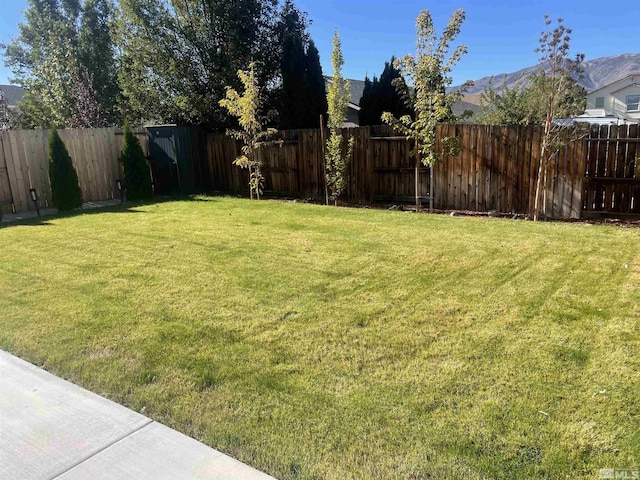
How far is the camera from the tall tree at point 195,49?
12.8 metres

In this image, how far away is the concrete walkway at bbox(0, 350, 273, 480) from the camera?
214cm

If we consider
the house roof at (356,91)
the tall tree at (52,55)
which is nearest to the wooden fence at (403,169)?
the tall tree at (52,55)

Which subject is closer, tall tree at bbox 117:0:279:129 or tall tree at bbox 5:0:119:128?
tall tree at bbox 117:0:279:129

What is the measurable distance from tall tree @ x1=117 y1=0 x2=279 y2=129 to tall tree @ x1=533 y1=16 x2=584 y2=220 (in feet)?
26.6

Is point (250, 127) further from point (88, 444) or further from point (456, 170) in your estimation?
point (88, 444)

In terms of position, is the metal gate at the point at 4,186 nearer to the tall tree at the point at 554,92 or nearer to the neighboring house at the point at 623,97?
the tall tree at the point at 554,92

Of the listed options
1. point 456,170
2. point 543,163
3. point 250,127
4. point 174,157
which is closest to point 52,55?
point 174,157

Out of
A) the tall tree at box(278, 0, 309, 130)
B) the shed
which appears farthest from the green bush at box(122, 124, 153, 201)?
the tall tree at box(278, 0, 309, 130)

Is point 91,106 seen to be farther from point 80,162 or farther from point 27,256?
point 27,256

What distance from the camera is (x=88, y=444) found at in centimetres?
236

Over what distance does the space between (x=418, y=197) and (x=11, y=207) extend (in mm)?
9122

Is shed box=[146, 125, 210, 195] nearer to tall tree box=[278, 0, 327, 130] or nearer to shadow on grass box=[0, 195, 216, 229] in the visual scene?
shadow on grass box=[0, 195, 216, 229]

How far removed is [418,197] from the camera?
30.8 feet

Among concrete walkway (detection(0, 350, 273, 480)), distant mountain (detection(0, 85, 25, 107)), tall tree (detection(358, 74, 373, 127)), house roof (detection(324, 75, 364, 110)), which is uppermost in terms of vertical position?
distant mountain (detection(0, 85, 25, 107))
